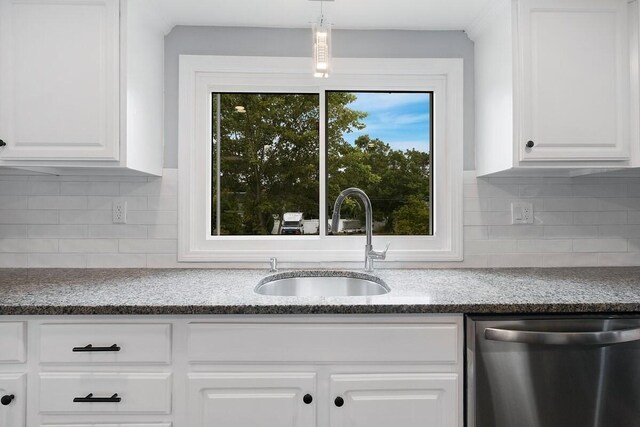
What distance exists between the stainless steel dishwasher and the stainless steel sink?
66 centimetres

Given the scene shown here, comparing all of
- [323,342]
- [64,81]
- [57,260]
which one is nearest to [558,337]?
[323,342]

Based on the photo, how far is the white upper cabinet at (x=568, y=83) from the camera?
1.64 metres

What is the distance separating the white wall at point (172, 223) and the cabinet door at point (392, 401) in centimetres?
78

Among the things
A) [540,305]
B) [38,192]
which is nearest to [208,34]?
[38,192]

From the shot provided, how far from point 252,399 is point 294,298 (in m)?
0.36

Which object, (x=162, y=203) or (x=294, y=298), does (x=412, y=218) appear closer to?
(x=294, y=298)

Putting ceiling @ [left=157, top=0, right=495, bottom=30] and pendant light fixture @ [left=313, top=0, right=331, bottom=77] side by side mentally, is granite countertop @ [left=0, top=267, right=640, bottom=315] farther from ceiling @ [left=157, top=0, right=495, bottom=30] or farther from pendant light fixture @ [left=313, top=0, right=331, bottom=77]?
ceiling @ [left=157, top=0, right=495, bottom=30]

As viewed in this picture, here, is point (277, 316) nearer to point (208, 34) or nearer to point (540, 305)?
point (540, 305)

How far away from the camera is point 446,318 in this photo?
1340 millimetres

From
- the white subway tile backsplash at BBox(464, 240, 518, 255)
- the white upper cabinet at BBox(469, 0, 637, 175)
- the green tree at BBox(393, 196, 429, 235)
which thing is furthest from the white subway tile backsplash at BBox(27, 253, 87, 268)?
the white upper cabinet at BBox(469, 0, 637, 175)

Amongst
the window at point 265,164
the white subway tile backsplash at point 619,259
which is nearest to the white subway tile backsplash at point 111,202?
the window at point 265,164

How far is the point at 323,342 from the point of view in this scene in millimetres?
1328

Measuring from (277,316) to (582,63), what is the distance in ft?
5.33

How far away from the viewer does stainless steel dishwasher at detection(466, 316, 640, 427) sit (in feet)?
4.25
